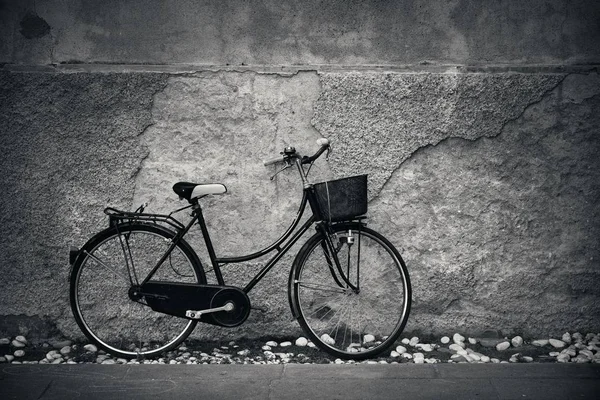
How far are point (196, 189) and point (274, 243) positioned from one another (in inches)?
26.1

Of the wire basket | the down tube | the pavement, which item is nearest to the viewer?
the pavement

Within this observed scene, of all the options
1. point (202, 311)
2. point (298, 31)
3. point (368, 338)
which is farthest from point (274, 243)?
point (298, 31)

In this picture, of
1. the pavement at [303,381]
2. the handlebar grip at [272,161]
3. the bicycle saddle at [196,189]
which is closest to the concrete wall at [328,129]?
the handlebar grip at [272,161]

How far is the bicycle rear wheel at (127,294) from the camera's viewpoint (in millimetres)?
4754

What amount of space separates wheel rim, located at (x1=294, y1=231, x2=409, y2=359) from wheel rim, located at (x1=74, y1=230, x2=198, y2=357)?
Answer: 88cm

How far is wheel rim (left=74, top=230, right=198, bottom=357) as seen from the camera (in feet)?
15.6

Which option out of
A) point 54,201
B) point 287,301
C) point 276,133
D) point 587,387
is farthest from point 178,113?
point 587,387

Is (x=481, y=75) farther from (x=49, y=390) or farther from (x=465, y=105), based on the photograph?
(x=49, y=390)

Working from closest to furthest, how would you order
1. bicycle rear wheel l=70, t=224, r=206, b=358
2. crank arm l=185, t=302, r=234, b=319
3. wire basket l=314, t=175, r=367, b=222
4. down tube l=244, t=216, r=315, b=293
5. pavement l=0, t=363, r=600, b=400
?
pavement l=0, t=363, r=600, b=400, wire basket l=314, t=175, r=367, b=222, crank arm l=185, t=302, r=234, b=319, down tube l=244, t=216, r=315, b=293, bicycle rear wheel l=70, t=224, r=206, b=358

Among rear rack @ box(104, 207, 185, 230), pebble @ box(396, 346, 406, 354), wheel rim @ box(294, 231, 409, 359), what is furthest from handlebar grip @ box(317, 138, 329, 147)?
pebble @ box(396, 346, 406, 354)

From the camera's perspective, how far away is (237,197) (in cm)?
479

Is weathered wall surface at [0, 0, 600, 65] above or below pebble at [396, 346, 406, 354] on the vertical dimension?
above

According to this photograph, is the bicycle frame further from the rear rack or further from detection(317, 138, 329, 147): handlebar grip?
detection(317, 138, 329, 147): handlebar grip

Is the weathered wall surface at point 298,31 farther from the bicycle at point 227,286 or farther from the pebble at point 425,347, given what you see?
the pebble at point 425,347
